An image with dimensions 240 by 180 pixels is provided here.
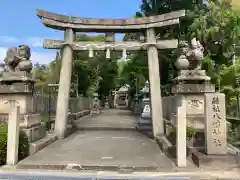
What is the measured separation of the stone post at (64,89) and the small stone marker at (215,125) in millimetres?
7466

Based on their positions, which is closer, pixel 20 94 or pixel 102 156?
pixel 102 156

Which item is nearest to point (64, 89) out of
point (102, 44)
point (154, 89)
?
point (102, 44)

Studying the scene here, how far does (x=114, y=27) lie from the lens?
48.7 ft

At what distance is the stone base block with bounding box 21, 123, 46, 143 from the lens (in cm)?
1070

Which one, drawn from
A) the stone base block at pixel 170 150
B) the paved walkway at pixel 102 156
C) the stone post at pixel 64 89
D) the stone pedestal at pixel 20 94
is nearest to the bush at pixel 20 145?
the paved walkway at pixel 102 156

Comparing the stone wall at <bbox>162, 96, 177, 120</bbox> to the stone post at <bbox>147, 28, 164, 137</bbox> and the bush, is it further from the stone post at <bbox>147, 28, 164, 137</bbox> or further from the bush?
the bush

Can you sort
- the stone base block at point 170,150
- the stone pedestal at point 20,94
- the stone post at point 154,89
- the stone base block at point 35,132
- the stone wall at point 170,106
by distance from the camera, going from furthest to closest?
the stone post at point 154,89, the stone wall at point 170,106, the stone pedestal at point 20,94, the stone base block at point 35,132, the stone base block at point 170,150

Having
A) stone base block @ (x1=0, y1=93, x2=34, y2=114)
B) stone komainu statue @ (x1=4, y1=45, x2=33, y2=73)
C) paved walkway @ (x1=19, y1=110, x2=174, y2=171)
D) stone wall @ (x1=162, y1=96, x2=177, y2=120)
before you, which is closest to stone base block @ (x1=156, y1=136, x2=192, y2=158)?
paved walkway @ (x1=19, y1=110, x2=174, y2=171)

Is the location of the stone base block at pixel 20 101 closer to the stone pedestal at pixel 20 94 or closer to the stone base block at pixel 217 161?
the stone pedestal at pixel 20 94

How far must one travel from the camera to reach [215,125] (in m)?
8.73

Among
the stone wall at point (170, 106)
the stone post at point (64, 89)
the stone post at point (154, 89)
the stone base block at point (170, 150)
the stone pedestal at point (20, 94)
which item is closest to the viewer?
the stone base block at point (170, 150)

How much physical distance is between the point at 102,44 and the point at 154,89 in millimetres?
3158

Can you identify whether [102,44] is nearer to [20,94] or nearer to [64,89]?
[64,89]

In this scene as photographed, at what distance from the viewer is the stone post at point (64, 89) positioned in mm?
14383
